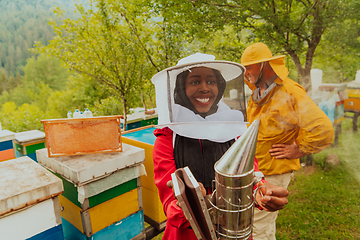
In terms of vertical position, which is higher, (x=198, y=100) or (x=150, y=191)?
(x=198, y=100)

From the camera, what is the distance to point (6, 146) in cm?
342

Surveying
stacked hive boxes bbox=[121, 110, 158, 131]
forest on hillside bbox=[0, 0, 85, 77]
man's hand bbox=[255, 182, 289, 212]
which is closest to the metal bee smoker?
man's hand bbox=[255, 182, 289, 212]

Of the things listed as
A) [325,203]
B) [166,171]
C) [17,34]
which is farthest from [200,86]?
[17,34]

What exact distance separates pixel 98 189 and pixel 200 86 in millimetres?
1448

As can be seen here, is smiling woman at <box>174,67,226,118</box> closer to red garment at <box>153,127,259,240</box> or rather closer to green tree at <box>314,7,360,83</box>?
red garment at <box>153,127,259,240</box>

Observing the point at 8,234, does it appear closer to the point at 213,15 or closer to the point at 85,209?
the point at 85,209

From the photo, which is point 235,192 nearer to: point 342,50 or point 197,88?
point 197,88

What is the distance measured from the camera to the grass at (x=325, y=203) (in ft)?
11.0

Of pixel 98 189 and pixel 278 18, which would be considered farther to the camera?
pixel 278 18

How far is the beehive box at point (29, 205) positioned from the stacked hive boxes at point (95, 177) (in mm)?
258

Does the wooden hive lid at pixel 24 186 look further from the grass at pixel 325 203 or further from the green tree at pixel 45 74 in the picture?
the green tree at pixel 45 74

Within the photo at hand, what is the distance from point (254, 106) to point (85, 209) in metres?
1.90

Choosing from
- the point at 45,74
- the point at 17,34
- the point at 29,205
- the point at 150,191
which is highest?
the point at 17,34

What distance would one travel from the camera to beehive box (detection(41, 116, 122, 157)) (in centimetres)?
214
